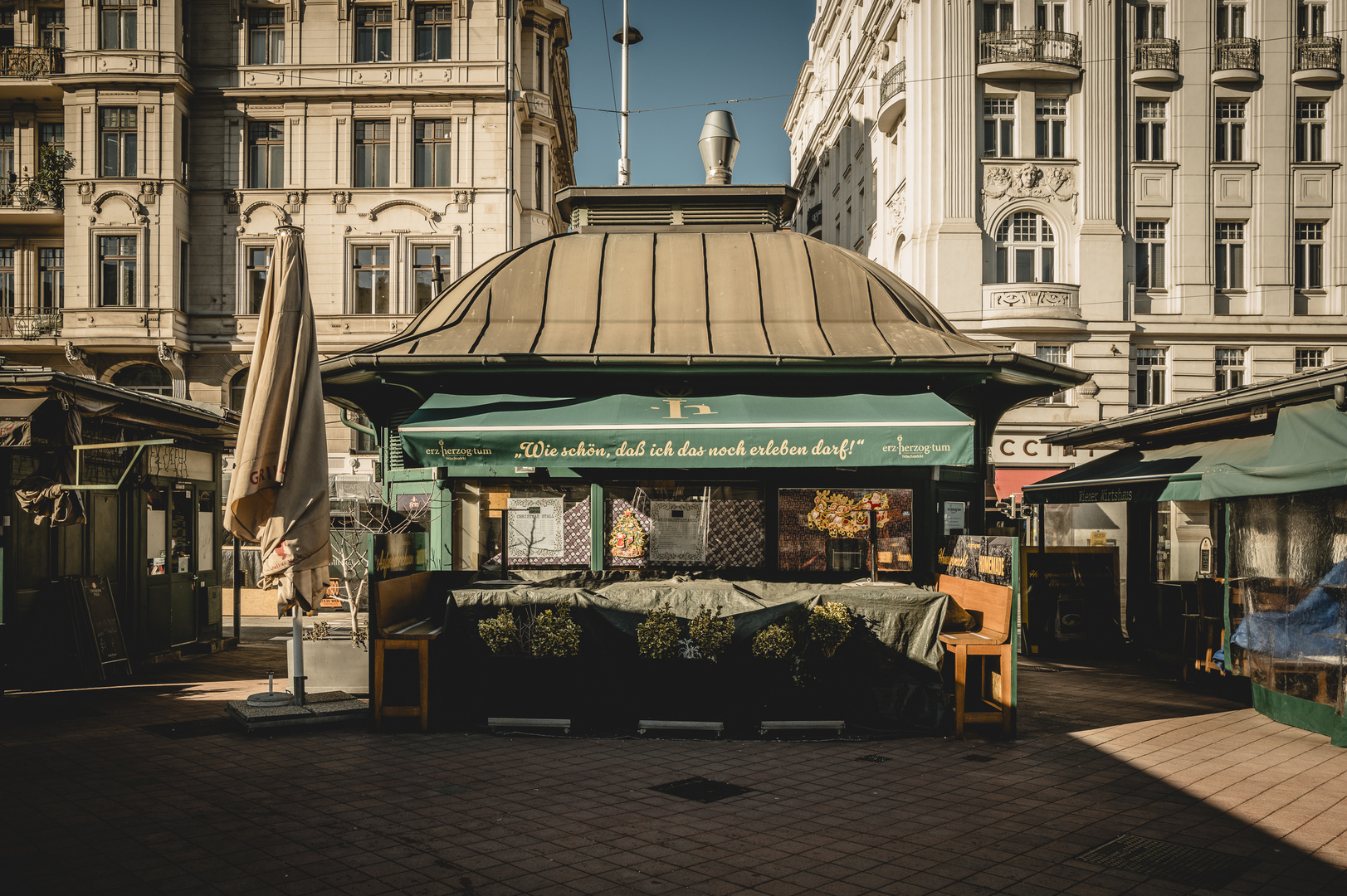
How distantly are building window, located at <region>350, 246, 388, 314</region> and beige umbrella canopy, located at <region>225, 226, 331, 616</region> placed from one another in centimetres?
1943

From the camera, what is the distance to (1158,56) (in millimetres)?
24906

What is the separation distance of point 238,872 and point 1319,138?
101 feet

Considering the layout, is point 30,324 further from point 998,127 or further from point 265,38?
point 998,127

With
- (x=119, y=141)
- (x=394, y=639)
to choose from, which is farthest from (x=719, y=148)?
(x=119, y=141)

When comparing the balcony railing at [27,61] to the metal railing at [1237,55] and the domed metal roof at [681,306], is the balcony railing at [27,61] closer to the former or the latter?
the domed metal roof at [681,306]

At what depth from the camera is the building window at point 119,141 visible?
2536cm

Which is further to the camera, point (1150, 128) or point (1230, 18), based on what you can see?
point (1230, 18)

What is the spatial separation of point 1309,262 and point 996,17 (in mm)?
11003

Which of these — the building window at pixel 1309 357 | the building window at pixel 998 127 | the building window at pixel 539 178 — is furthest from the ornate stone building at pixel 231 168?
the building window at pixel 1309 357

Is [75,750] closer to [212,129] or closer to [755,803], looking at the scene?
[755,803]

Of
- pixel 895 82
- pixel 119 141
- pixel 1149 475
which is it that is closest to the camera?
pixel 1149 475

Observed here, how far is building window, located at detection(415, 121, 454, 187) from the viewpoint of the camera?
26.4 meters

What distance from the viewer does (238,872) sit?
179 inches

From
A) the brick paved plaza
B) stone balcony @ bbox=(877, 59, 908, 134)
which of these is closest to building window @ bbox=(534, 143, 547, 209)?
stone balcony @ bbox=(877, 59, 908, 134)
